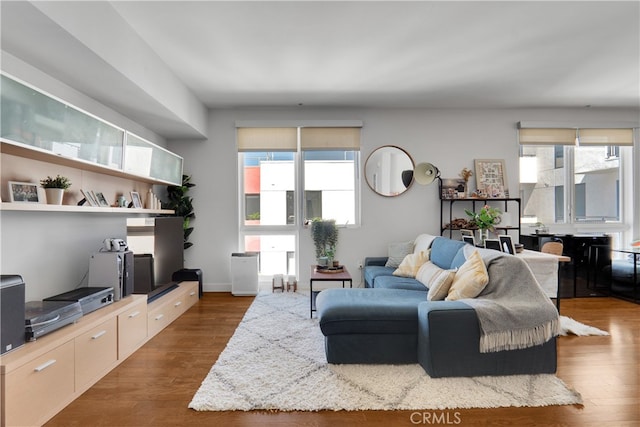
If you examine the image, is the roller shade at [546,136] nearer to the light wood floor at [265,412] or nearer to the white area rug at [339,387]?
the light wood floor at [265,412]

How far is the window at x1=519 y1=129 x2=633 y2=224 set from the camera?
4.90m

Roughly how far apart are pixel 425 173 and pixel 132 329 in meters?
4.06

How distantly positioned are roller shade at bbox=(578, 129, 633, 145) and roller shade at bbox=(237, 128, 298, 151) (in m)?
4.32

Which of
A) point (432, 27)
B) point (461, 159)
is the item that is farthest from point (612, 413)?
point (461, 159)

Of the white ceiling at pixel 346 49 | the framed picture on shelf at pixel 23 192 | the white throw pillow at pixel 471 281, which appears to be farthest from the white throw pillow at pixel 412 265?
the framed picture on shelf at pixel 23 192

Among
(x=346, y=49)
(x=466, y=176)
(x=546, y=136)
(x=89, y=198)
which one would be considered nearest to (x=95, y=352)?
(x=89, y=198)

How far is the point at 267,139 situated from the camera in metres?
4.71

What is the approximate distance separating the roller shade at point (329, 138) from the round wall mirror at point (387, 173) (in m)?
0.38

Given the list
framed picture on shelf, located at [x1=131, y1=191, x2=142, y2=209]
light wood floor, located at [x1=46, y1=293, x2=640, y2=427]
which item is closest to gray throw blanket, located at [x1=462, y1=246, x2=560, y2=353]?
light wood floor, located at [x1=46, y1=293, x2=640, y2=427]

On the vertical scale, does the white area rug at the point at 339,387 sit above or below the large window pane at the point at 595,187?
below

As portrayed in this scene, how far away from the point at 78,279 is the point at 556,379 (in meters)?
3.77

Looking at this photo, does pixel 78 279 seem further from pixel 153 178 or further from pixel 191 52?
pixel 191 52

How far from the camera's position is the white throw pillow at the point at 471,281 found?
7.83ft

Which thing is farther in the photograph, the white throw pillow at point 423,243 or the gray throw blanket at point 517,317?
the white throw pillow at point 423,243
